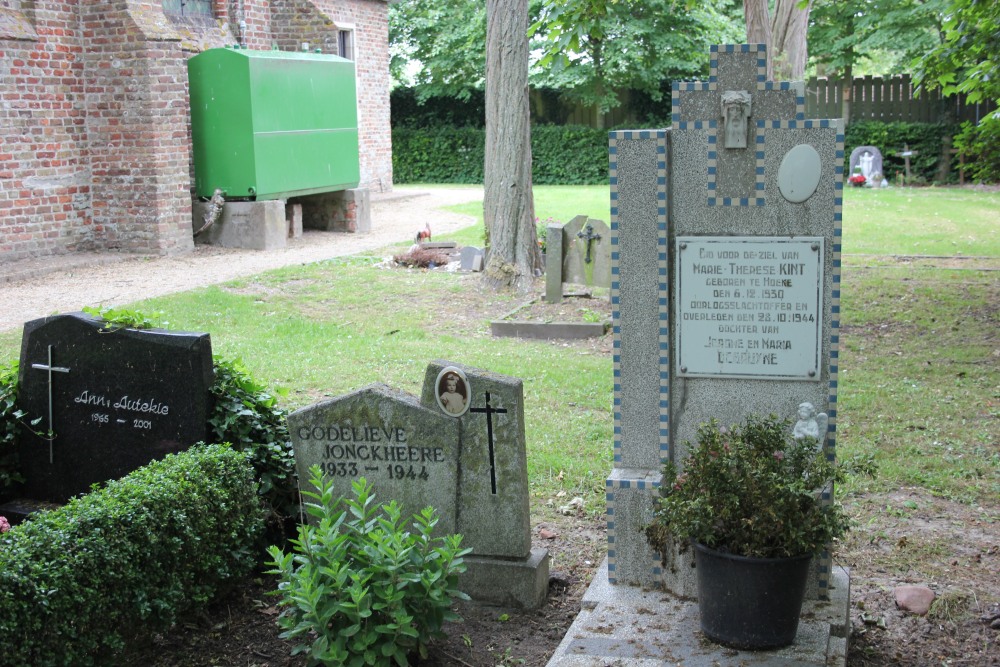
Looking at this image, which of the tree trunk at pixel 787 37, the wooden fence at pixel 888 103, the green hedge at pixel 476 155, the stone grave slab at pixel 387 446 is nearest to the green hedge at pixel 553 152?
the green hedge at pixel 476 155

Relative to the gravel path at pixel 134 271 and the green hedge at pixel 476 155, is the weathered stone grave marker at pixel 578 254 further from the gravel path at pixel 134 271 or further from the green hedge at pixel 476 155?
the green hedge at pixel 476 155

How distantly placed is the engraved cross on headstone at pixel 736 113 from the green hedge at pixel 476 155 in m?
24.6

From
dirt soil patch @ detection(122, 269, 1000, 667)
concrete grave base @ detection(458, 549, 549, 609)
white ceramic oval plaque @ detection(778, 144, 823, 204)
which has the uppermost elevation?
white ceramic oval plaque @ detection(778, 144, 823, 204)

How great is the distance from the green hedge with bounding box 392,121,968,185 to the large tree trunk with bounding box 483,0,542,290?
15857 millimetres

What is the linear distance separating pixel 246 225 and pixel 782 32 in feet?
27.3

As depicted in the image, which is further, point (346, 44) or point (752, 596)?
point (346, 44)

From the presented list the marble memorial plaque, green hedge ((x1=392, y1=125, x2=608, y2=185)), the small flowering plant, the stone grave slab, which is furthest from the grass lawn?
green hedge ((x1=392, y1=125, x2=608, y2=185))

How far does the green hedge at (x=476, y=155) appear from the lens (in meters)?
28.9

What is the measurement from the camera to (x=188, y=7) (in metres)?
16.5

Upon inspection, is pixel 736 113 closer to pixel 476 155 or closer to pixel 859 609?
pixel 859 609

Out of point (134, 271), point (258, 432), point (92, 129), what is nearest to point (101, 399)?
point (258, 432)

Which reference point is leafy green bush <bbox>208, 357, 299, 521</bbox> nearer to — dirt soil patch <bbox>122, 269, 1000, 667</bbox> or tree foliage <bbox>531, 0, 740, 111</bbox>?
dirt soil patch <bbox>122, 269, 1000, 667</bbox>

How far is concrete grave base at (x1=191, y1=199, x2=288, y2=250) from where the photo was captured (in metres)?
15.5

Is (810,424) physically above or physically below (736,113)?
below
